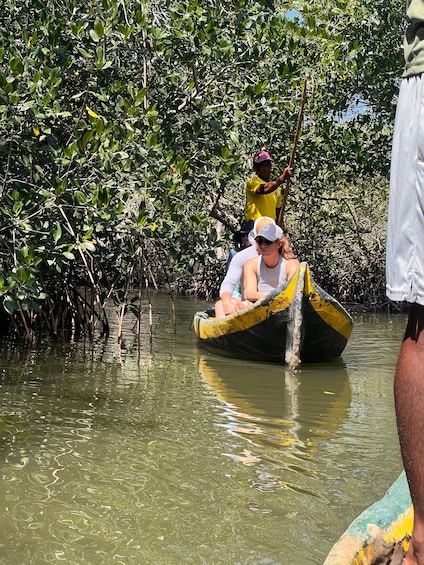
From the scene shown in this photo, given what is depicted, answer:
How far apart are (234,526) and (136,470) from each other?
77 cm

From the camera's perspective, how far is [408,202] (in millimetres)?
1821

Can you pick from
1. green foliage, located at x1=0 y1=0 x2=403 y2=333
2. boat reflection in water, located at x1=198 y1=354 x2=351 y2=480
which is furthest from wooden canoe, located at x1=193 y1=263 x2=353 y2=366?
green foliage, located at x1=0 y1=0 x2=403 y2=333

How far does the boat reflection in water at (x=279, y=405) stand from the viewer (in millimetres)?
4031

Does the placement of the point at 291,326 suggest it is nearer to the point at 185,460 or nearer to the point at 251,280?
the point at 251,280

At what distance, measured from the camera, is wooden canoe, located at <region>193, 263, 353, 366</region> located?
659 cm

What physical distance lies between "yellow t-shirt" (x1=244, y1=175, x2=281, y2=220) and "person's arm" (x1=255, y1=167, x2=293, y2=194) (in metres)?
0.11

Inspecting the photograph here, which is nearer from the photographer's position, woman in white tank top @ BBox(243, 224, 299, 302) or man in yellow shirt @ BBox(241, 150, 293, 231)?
woman in white tank top @ BBox(243, 224, 299, 302)

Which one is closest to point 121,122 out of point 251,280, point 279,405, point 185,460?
point 251,280

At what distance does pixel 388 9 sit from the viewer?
12.1 metres

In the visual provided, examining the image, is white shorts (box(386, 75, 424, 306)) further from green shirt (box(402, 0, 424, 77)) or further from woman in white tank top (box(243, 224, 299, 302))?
woman in white tank top (box(243, 224, 299, 302))

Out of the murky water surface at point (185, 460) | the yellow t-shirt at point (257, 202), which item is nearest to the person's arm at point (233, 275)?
the murky water surface at point (185, 460)

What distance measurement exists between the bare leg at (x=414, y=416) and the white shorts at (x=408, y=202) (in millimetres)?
71

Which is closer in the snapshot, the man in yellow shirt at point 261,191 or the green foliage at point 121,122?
the green foliage at point 121,122

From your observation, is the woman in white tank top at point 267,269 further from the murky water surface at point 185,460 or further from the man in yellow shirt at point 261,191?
the man in yellow shirt at point 261,191
